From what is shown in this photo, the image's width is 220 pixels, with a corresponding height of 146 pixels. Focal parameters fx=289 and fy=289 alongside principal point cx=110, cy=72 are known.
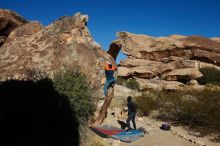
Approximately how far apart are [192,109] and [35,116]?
32.1 feet

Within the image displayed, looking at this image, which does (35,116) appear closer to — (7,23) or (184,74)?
(7,23)

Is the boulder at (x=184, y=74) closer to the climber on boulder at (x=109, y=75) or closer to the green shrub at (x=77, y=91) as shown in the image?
the climber on boulder at (x=109, y=75)

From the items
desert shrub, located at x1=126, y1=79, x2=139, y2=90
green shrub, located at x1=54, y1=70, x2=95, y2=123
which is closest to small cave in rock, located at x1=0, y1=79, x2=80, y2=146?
green shrub, located at x1=54, y1=70, x2=95, y2=123

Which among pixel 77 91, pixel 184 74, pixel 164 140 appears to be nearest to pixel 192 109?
pixel 164 140

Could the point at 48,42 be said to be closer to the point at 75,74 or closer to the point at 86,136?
the point at 75,74

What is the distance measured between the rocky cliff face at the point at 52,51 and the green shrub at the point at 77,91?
36cm

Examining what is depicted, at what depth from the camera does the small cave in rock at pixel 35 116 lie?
6742 millimetres

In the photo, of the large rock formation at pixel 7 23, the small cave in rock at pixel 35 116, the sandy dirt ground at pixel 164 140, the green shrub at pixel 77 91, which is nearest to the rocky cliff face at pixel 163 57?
the sandy dirt ground at pixel 164 140

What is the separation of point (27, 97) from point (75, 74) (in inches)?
76.1

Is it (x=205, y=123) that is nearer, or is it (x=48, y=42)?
(x=48, y=42)

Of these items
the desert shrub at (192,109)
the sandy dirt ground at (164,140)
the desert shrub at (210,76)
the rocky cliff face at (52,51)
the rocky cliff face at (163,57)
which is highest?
the rocky cliff face at (163,57)

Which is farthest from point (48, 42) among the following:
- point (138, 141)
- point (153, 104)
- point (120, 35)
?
point (120, 35)

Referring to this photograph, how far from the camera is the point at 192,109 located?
1496 centimetres

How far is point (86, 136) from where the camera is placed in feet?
26.6
